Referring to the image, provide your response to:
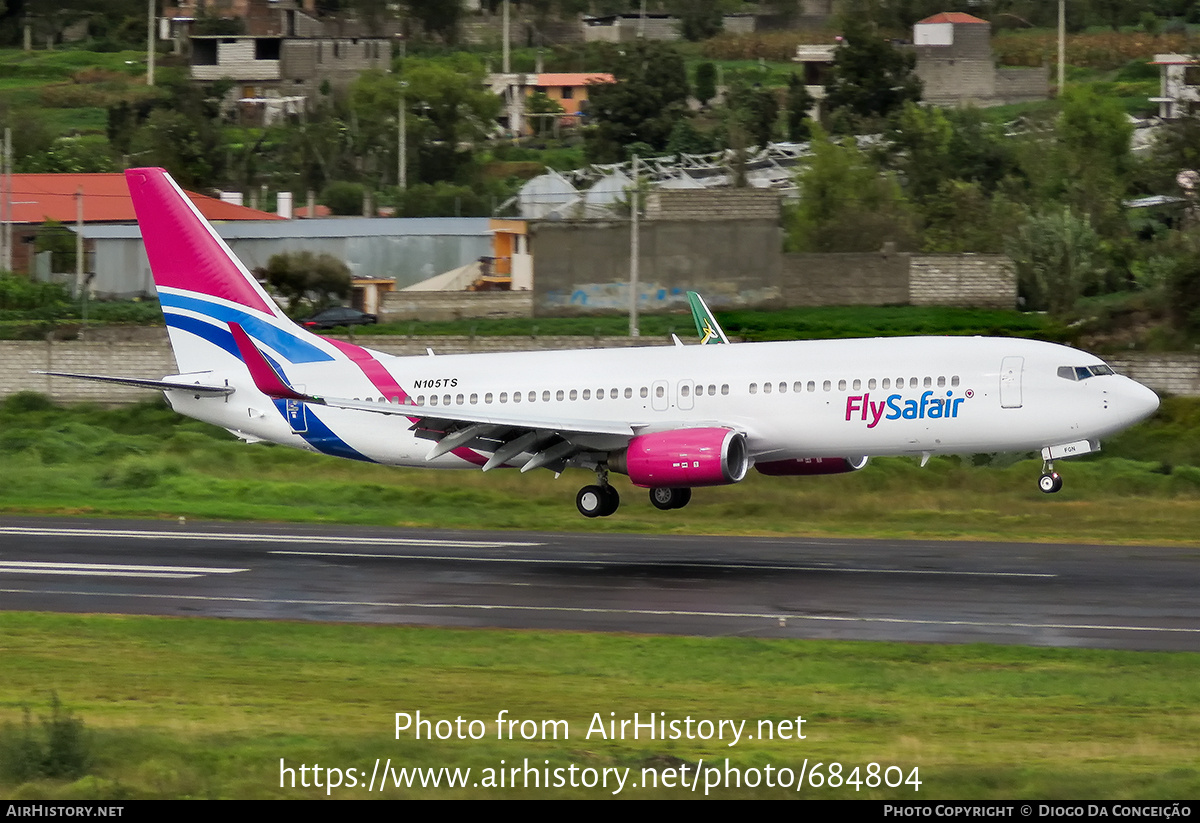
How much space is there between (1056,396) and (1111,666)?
12.2 meters

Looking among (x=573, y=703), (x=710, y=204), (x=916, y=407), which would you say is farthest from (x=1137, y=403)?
(x=710, y=204)

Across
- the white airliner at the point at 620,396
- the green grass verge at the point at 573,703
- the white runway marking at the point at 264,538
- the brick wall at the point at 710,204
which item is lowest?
the white runway marking at the point at 264,538

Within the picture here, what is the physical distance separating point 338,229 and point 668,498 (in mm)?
60981

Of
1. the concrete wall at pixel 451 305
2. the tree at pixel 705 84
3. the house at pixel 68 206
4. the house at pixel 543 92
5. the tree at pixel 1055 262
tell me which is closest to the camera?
the tree at pixel 1055 262

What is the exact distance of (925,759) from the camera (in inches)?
645

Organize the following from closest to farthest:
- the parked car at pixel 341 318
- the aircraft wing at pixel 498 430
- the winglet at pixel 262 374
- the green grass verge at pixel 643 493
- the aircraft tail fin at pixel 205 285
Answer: the aircraft wing at pixel 498 430, the winglet at pixel 262 374, the aircraft tail fin at pixel 205 285, the green grass verge at pixel 643 493, the parked car at pixel 341 318

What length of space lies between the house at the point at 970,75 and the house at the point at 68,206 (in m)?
75.8

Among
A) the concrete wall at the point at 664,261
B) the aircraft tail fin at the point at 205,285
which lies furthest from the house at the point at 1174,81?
the aircraft tail fin at the point at 205,285

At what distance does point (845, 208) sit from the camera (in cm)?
9638

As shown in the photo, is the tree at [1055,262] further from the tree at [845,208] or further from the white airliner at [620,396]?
the white airliner at [620,396]

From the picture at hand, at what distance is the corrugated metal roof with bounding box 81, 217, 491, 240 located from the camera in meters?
90.5

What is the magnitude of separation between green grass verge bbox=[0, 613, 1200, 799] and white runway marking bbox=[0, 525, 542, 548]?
409 inches

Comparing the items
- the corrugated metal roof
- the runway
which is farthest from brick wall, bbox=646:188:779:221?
the runway

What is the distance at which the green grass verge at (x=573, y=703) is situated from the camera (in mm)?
15844
